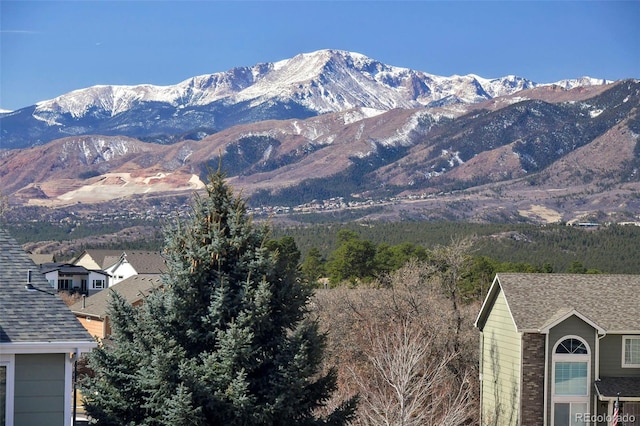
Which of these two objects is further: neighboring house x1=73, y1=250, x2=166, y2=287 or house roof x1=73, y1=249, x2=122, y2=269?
house roof x1=73, y1=249, x2=122, y2=269

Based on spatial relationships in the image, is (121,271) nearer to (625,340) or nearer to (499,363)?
(499,363)

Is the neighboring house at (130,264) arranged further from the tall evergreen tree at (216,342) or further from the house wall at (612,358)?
the tall evergreen tree at (216,342)

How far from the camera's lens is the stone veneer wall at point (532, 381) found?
30375 millimetres

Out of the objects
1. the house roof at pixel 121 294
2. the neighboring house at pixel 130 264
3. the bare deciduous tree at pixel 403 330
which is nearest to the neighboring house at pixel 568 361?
the bare deciduous tree at pixel 403 330

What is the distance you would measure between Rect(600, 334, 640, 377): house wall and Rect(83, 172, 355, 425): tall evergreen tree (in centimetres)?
1431

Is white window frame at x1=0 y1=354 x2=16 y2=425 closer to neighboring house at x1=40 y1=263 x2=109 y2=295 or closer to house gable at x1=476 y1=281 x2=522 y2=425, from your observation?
house gable at x1=476 y1=281 x2=522 y2=425

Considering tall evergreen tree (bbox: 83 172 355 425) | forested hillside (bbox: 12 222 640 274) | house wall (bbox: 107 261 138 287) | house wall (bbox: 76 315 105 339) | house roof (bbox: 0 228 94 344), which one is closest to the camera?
house roof (bbox: 0 228 94 344)

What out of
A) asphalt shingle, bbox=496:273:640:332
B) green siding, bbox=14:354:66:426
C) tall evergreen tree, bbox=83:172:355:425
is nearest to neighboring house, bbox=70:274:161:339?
asphalt shingle, bbox=496:273:640:332

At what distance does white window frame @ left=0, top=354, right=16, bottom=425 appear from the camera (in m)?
14.7

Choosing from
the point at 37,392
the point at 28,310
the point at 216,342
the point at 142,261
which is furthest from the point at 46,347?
the point at 142,261

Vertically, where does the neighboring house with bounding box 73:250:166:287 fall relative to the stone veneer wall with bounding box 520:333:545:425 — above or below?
above

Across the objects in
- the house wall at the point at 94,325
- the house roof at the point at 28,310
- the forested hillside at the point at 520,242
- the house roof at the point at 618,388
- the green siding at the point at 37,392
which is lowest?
the house wall at the point at 94,325

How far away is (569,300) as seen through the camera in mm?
32094

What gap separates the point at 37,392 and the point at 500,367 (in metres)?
20.0
